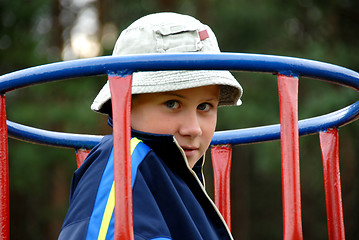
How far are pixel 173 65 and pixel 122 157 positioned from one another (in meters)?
0.19

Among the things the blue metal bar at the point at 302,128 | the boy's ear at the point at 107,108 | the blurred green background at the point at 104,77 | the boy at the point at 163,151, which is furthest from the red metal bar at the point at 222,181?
the blurred green background at the point at 104,77

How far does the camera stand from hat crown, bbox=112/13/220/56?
4.30 ft

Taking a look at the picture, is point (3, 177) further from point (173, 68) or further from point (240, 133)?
point (240, 133)

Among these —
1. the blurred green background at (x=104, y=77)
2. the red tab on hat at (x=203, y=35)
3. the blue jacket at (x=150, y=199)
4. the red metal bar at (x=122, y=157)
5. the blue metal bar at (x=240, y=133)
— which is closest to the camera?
the red metal bar at (x=122, y=157)

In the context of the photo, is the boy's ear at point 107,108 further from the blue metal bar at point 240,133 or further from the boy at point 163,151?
the blue metal bar at point 240,133

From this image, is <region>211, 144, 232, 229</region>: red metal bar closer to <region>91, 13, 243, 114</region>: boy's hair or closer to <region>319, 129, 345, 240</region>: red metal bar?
<region>319, 129, 345, 240</region>: red metal bar

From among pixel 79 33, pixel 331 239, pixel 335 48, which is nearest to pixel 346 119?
pixel 331 239

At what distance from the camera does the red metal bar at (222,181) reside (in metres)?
1.82

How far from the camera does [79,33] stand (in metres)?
10.5

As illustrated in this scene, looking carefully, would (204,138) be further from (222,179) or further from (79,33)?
(79,33)

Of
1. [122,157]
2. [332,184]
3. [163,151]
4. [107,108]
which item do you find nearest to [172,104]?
[163,151]

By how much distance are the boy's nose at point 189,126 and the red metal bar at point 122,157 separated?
33 cm

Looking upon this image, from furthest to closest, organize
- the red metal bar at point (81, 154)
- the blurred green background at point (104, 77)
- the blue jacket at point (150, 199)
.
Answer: the blurred green background at point (104, 77), the red metal bar at point (81, 154), the blue jacket at point (150, 199)

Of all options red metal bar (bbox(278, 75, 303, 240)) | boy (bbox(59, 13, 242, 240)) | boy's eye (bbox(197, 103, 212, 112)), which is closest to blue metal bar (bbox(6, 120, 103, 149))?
boy (bbox(59, 13, 242, 240))
